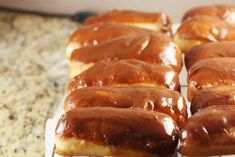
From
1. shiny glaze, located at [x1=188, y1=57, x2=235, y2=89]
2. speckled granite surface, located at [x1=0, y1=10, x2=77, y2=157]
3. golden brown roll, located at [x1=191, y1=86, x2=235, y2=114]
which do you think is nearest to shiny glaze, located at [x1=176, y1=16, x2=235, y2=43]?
shiny glaze, located at [x1=188, y1=57, x2=235, y2=89]

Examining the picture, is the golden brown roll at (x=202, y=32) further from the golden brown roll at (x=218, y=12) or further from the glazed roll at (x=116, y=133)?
the glazed roll at (x=116, y=133)

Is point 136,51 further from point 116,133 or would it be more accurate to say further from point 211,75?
point 116,133

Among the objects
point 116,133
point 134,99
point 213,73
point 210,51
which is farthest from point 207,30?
point 116,133

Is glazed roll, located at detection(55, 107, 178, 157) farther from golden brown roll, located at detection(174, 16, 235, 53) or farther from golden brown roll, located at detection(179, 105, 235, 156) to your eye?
golden brown roll, located at detection(174, 16, 235, 53)

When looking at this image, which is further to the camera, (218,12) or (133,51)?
(218,12)

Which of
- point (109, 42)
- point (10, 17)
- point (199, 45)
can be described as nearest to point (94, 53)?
point (109, 42)

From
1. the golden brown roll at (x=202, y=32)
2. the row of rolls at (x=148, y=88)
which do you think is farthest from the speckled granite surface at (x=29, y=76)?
the golden brown roll at (x=202, y=32)

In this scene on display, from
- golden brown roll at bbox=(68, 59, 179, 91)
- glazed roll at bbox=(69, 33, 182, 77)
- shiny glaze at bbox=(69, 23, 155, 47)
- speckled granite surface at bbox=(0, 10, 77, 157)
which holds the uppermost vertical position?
shiny glaze at bbox=(69, 23, 155, 47)
